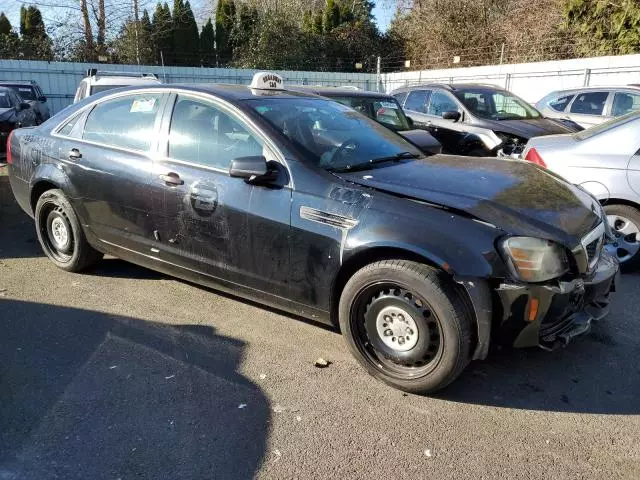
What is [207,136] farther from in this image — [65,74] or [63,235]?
[65,74]

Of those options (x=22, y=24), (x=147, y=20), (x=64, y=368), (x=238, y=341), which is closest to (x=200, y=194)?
(x=238, y=341)

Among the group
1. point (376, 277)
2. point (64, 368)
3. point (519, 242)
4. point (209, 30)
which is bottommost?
point (64, 368)

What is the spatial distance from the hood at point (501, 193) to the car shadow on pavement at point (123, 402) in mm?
1530

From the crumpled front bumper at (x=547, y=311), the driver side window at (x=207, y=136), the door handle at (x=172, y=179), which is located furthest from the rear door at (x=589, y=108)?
the door handle at (x=172, y=179)

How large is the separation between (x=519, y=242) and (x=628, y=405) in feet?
3.76

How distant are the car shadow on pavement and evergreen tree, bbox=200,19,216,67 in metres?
24.6

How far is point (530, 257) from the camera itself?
9.76ft

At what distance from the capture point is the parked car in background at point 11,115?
31.2 feet

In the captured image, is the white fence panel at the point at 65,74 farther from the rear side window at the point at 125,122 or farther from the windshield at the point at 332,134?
the windshield at the point at 332,134

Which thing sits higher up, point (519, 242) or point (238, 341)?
point (519, 242)

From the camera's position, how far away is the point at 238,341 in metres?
3.83

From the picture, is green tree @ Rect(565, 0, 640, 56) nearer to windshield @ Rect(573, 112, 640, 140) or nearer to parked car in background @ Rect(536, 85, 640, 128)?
parked car in background @ Rect(536, 85, 640, 128)

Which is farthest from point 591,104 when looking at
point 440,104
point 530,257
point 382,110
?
point 530,257

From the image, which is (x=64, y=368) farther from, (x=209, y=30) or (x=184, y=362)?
(x=209, y=30)
